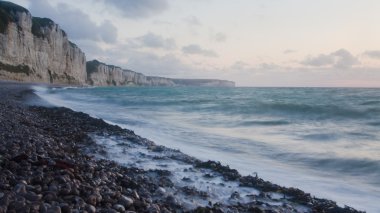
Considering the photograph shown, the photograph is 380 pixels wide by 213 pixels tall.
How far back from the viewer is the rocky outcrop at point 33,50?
5200 cm

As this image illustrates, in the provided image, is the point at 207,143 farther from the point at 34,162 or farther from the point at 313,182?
the point at 34,162

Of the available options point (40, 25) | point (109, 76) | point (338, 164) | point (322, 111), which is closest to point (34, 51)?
point (40, 25)

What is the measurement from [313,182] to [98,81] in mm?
123857

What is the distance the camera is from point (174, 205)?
4.73 m

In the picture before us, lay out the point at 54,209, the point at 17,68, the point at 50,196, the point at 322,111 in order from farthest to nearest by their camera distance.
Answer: the point at 17,68
the point at 322,111
the point at 50,196
the point at 54,209

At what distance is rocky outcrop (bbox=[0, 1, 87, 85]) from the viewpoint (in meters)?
52.0

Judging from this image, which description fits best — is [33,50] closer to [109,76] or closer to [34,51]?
[34,51]

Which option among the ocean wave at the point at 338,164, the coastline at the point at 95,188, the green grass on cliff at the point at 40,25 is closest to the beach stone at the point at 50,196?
the coastline at the point at 95,188

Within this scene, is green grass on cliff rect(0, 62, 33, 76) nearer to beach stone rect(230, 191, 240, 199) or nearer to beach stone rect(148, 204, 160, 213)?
beach stone rect(230, 191, 240, 199)

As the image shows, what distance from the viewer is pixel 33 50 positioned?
61.0 metres

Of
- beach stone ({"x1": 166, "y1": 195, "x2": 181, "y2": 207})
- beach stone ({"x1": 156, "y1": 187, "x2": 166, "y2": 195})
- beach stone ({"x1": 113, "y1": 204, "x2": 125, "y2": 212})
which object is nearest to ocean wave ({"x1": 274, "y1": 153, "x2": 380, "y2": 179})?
beach stone ({"x1": 156, "y1": 187, "x2": 166, "y2": 195})

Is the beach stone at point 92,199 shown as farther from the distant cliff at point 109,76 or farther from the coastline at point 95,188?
the distant cliff at point 109,76

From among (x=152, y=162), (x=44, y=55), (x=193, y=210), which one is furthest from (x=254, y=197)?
(x=44, y=55)

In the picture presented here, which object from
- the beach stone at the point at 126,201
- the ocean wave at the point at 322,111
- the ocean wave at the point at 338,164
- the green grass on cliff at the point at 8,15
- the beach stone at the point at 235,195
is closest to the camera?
the beach stone at the point at 126,201
